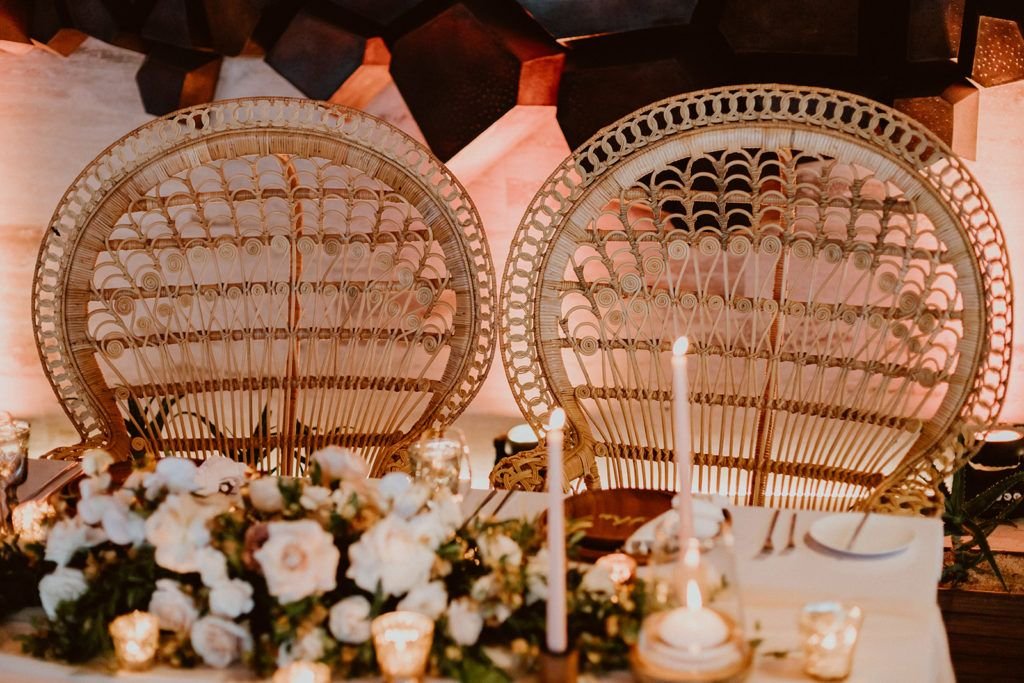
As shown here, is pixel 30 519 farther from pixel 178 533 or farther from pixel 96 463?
pixel 178 533

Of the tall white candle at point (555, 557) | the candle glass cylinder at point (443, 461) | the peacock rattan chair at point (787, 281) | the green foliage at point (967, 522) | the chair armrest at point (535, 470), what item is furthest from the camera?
the green foliage at point (967, 522)

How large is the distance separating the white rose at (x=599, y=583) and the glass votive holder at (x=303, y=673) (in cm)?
30

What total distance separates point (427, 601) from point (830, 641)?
0.44 m

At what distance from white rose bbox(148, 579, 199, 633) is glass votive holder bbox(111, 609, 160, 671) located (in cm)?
1

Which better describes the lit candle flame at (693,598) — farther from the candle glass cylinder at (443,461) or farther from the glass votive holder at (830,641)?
the candle glass cylinder at (443,461)

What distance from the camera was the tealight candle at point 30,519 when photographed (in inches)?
53.1

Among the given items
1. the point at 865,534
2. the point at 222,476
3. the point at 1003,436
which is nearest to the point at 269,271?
the point at 222,476

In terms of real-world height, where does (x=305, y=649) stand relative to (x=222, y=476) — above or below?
below

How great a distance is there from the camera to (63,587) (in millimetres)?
1176

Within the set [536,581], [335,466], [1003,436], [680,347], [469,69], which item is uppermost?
[469,69]

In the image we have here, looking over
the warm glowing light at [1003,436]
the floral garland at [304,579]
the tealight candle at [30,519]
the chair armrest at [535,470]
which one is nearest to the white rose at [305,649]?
the floral garland at [304,579]

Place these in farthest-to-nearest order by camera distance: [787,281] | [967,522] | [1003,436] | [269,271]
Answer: [1003,436]
[967,522]
[269,271]
[787,281]

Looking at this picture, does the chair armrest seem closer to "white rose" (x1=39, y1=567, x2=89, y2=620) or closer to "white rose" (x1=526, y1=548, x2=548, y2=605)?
"white rose" (x1=526, y1=548, x2=548, y2=605)

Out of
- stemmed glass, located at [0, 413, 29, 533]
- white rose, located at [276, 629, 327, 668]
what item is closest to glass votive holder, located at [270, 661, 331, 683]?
white rose, located at [276, 629, 327, 668]
